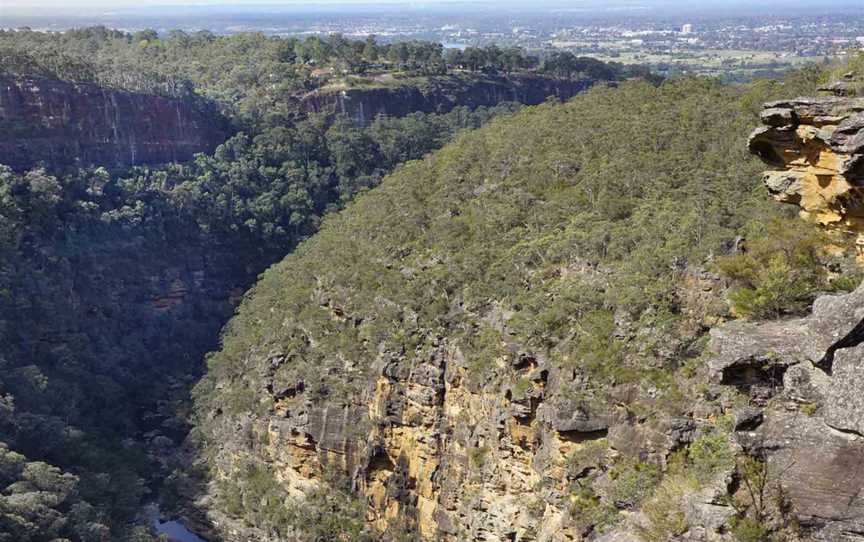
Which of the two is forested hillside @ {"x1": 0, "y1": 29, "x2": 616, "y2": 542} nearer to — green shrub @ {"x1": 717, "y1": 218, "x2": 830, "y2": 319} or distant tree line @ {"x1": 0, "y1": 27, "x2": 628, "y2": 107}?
distant tree line @ {"x1": 0, "y1": 27, "x2": 628, "y2": 107}

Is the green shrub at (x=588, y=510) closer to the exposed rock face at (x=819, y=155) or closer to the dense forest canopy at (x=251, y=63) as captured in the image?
the exposed rock face at (x=819, y=155)

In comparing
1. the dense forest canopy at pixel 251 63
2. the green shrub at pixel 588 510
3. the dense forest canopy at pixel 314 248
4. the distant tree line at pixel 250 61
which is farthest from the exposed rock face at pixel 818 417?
the distant tree line at pixel 250 61

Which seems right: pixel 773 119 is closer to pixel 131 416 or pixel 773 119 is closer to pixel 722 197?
pixel 722 197

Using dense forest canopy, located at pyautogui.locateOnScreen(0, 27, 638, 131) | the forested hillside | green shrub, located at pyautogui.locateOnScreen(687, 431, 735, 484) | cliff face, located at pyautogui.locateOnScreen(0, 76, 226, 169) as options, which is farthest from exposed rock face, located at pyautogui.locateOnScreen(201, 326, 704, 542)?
dense forest canopy, located at pyautogui.locateOnScreen(0, 27, 638, 131)

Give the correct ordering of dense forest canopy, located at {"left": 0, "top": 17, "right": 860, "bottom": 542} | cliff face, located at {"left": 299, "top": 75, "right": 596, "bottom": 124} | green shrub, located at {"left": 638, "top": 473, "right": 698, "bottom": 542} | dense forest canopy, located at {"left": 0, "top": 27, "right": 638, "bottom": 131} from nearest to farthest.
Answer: green shrub, located at {"left": 638, "top": 473, "right": 698, "bottom": 542} → dense forest canopy, located at {"left": 0, "top": 17, "right": 860, "bottom": 542} → dense forest canopy, located at {"left": 0, "top": 27, "right": 638, "bottom": 131} → cliff face, located at {"left": 299, "top": 75, "right": 596, "bottom": 124}

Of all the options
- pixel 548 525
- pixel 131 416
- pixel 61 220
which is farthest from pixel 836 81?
pixel 61 220

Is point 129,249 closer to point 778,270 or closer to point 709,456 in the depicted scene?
point 778,270

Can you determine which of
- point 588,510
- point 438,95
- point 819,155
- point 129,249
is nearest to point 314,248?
point 129,249
